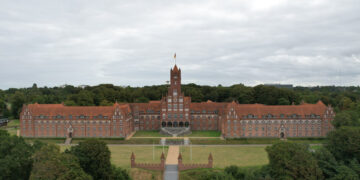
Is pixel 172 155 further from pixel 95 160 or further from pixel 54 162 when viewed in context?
pixel 54 162

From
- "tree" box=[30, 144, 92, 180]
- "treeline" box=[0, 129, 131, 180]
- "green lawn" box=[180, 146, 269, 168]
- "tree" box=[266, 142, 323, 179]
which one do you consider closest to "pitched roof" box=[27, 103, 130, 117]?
"green lawn" box=[180, 146, 269, 168]

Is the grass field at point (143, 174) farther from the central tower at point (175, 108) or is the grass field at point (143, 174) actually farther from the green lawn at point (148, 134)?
the central tower at point (175, 108)

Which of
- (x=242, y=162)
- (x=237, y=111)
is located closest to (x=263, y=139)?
(x=237, y=111)

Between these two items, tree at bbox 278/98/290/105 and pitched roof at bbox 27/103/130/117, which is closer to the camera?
pitched roof at bbox 27/103/130/117

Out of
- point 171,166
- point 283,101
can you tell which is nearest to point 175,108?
point 171,166

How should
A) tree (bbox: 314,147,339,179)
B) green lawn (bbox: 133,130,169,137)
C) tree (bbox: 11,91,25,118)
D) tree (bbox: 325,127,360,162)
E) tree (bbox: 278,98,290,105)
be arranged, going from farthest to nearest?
tree (bbox: 11,91,25,118) < tree (bbox: 278,98,290,105) < green lawn (bbox: 133,130,169,137) < tree (bbox: 325,127,360,162) < tree (bbox: 314,147,339,179)

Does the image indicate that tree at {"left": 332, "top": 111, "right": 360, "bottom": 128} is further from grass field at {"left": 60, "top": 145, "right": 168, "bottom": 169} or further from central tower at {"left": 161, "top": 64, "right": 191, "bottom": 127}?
grass field at {"left": 60, "top": 145, "right": 168, "bottom": 169}
